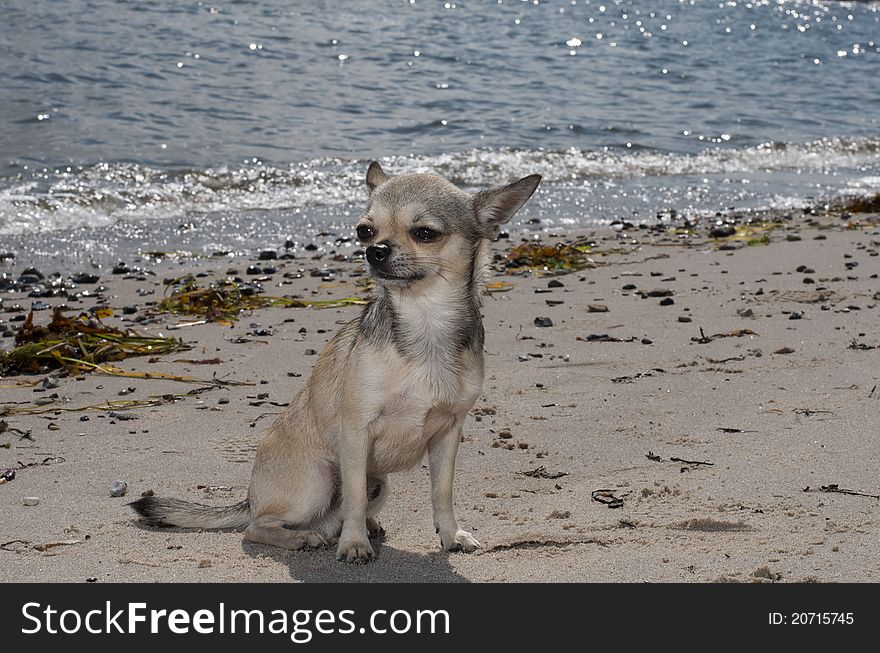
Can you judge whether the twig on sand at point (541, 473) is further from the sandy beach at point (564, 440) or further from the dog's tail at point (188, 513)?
the dog's tail at point (188, 513)

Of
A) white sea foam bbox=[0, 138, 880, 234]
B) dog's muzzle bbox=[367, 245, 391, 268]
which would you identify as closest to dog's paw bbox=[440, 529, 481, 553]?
dog's muzzle bbox=[367, 245, 391, 268]

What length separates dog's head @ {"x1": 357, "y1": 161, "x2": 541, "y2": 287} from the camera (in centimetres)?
418

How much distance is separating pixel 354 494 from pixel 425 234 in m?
1.03

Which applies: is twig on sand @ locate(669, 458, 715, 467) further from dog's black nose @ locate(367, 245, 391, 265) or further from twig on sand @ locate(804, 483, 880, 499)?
dog's black nose @ locate(367, 245, 391, 265)

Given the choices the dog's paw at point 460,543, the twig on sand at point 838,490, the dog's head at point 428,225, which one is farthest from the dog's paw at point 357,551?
the twig on sand at point 838,490

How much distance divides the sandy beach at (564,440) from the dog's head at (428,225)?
1.13m

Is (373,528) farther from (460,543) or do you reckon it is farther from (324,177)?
(324,177)

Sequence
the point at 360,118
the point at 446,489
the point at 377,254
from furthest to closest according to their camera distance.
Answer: the point at 360,118, the point at 446,489, the point at 377,254

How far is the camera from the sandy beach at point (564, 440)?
4234 mm

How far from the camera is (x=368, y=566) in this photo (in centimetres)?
429

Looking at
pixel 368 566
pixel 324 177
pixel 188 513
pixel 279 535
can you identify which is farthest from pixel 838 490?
pixel 324 177

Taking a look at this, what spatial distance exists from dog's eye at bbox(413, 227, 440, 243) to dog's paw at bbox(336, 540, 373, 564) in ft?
3.87

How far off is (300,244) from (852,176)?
9557 mm
